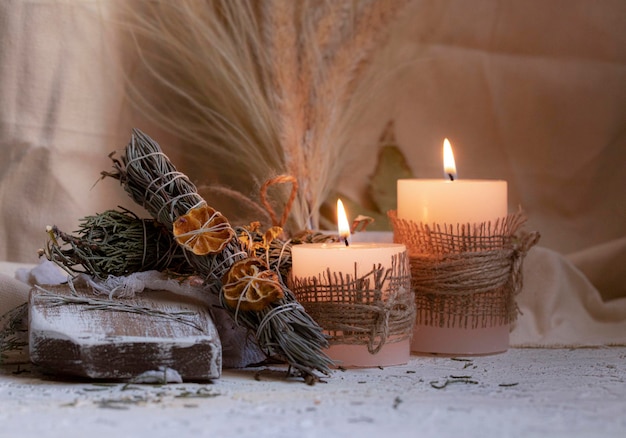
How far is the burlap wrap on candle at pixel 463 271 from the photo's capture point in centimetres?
106

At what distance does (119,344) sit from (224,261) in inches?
6.1

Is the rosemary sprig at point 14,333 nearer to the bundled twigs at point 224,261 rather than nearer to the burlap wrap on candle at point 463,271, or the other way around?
the bundled twigs at point 224,261

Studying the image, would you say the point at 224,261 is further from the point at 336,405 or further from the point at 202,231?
the point at 336,405

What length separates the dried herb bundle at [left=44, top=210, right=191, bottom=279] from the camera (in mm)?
1008

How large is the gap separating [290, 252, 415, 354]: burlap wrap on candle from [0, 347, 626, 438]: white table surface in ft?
0.13

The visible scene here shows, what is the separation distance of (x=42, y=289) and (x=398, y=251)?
1.27 feet

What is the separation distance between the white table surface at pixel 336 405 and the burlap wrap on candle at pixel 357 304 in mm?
41

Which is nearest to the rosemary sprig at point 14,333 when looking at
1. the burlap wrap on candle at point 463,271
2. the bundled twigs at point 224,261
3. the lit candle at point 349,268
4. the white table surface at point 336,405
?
the white table surface at point 336,405

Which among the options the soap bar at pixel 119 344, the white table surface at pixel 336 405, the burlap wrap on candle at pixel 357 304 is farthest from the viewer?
the burlap wrap on candle at pixel 357 304

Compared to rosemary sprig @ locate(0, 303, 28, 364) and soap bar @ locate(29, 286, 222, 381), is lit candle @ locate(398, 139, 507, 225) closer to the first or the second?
soap bar @ locate(29, 286, 222, 381)

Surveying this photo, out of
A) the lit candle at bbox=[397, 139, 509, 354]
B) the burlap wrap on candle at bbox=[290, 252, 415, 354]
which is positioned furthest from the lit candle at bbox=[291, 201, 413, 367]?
the lit candle at bbox=[397, 139, 509, 354]

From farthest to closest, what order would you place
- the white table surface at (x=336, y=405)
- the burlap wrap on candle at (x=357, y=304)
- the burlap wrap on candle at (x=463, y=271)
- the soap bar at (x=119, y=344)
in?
the burlap wrap on candle at (x=463, y=271)
the burlap wrap on candle at (x=357, y=304)
the soap bar at (x=119, y=344)
the white table surface at (x=336, y=405)

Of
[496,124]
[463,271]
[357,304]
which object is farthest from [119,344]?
[496,124]

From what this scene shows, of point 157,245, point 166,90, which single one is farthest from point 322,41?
point 157,245
